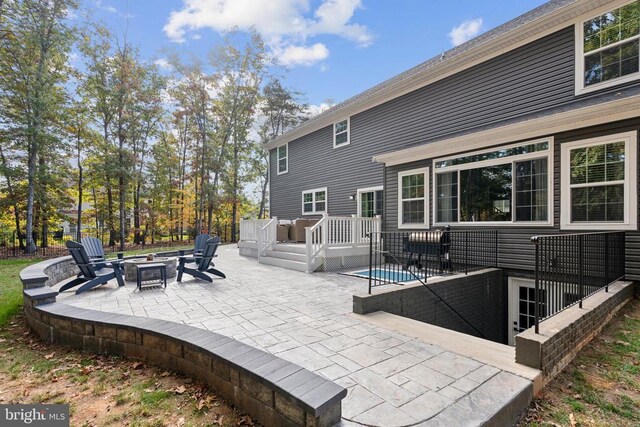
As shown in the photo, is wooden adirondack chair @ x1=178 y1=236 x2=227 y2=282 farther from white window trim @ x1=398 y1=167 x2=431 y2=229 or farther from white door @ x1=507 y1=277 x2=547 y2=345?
white door @ x1=507 y1=277 x2=547 y2=345

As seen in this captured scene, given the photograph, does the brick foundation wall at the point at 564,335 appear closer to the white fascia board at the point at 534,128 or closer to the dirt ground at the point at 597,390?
the dirt ground at the point at 597,390

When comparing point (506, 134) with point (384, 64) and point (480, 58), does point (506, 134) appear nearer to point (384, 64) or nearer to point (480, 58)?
point (480, 58)

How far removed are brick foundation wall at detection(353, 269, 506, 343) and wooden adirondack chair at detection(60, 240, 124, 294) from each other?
4.84 m

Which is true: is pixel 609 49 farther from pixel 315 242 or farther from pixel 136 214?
pixel 136 214

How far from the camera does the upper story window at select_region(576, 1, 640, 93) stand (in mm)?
5695

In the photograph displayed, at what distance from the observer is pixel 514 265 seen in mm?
6531

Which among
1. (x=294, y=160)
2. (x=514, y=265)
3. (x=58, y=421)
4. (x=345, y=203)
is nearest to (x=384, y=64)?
(x=294, y=160)

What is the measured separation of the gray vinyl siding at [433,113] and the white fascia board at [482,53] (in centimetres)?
16

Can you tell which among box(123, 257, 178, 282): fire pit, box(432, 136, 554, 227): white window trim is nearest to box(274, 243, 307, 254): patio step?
box(123, 257, 178, 282): fire pit

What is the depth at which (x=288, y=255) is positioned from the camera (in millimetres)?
9016

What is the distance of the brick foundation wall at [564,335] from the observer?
8.86 feet

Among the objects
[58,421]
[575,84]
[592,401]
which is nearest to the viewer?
[58,421]

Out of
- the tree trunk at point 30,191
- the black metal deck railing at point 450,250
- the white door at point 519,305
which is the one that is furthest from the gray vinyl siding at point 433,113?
the tree trunk at point 30,191

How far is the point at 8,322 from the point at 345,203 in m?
9.59
